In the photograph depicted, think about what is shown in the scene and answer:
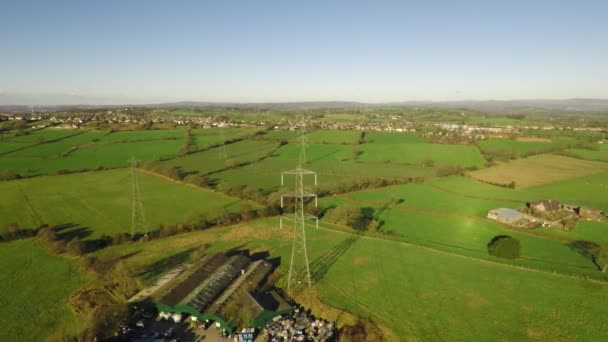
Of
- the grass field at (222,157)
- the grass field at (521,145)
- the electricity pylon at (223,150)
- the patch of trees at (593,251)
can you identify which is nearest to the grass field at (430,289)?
the patch of trees at (593,251)

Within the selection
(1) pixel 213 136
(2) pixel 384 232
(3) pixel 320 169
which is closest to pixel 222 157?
(3) pixel 320 169

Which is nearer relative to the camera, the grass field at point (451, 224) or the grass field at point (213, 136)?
the grass field at point (451, 224)

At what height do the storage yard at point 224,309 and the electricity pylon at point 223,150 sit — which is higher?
the electricity pylon at point 223,150

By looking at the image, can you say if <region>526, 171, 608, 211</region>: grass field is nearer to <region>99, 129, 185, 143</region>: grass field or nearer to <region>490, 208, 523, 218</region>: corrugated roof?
<region>490, 208, 523, 218</region>: corrugated roof

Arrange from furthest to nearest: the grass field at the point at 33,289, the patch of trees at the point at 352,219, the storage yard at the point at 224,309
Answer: the patch of trees at the point at 352,219, the grass field at the point at 33,289, the storage yard at the point at 224,309

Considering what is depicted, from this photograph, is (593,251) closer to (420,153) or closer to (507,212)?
(507,212)

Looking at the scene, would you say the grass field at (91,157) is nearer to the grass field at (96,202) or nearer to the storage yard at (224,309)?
the grass field at (96,202)

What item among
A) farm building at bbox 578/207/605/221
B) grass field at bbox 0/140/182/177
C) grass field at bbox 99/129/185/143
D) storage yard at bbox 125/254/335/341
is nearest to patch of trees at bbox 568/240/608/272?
farm building at bbox 578/207/605/221
